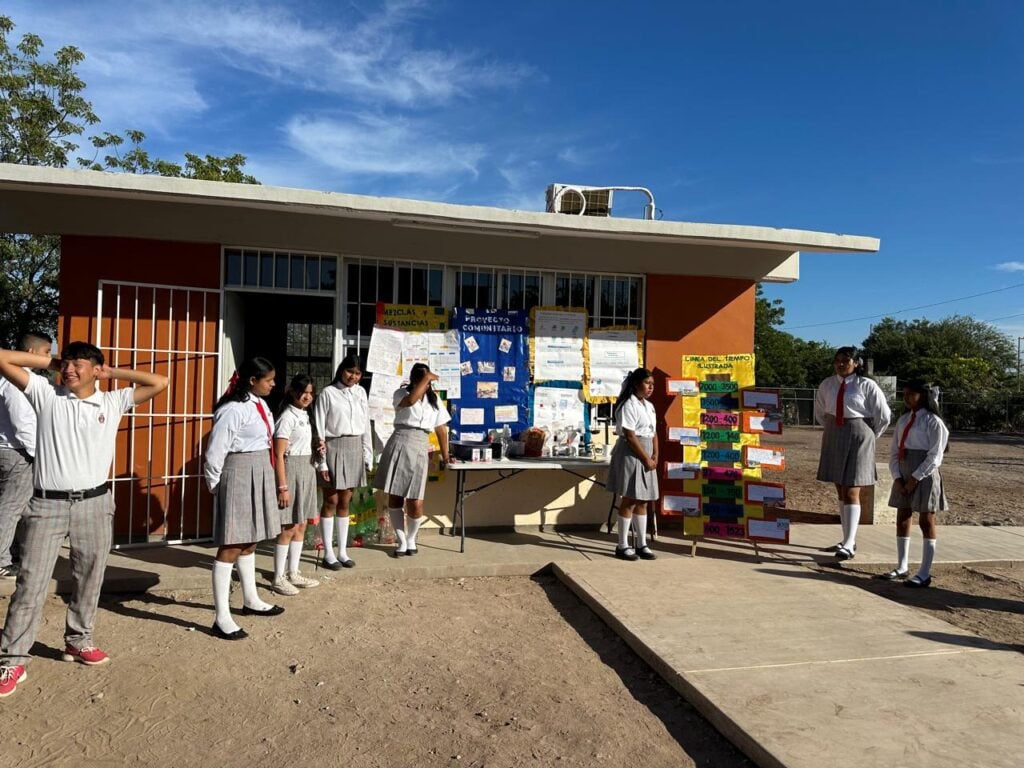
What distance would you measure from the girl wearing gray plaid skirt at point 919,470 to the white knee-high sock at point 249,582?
504cm

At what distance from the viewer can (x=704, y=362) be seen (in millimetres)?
6488

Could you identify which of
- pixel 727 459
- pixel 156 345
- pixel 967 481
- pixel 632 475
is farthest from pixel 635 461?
pixel 967 481

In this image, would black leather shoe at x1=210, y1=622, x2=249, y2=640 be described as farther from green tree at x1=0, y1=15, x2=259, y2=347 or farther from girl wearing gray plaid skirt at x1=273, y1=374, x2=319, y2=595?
green tree at x1=0, y1=15, x2=259, y2=347

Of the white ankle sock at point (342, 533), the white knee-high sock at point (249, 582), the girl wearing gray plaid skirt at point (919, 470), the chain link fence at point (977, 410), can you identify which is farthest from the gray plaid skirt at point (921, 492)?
the chain link fence at point (977, 410)


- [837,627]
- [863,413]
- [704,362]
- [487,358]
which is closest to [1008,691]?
[837,627]

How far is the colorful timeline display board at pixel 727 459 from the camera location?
6.22 metres

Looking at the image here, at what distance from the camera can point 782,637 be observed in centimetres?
418

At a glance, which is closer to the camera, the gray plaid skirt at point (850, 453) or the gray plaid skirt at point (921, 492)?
the gray plaid skirt at point (921, 492)

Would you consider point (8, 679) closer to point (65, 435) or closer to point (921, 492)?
point (65, 435)

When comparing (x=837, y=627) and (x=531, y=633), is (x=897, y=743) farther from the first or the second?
(x=531, y=633)

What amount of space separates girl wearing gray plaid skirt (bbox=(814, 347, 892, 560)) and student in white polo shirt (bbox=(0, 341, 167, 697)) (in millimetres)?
5717

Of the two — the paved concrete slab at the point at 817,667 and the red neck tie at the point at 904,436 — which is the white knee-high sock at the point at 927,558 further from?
the paved concrete slab at the point at 817,667

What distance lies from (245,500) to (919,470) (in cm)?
510

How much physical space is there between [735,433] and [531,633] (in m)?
2.97
